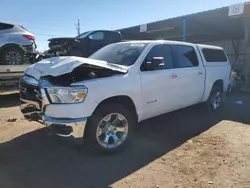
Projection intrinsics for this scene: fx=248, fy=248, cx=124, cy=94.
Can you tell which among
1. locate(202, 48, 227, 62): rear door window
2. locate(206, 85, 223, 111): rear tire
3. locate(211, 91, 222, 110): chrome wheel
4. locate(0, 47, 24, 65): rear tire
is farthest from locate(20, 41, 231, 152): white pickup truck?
locate(0, 47, 24, 65): rear tire

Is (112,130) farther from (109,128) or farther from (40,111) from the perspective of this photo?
(40,111)

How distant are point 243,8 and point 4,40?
10526 millimetres

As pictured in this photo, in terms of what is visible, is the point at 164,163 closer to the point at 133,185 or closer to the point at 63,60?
the point at 133,185

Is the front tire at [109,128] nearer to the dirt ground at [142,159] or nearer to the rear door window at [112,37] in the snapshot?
the dirt ground at [142,159]

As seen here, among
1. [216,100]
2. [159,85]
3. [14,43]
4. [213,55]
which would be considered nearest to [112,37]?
[14,43]

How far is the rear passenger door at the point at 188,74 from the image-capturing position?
5.30m

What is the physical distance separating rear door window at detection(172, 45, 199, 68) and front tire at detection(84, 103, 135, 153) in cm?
182

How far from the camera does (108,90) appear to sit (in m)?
3.84

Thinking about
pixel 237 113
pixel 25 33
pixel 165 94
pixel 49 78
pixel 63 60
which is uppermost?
pixel 25 33

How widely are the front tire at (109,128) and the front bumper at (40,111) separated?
0.19 m

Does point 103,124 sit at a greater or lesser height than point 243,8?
lesser

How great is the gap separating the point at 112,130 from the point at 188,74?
7.84 ft

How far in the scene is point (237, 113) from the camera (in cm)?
700

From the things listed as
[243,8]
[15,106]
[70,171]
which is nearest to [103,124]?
[70,171]
